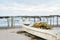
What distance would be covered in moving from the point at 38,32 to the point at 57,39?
4.94 meters

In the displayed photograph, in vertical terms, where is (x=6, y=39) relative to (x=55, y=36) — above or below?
below

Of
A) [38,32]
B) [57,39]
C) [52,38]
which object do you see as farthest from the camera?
[38,32]

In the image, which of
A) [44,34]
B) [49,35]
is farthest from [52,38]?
[44,34]

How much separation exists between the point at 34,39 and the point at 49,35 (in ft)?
12.9

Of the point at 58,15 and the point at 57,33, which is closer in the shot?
the point at 57,33

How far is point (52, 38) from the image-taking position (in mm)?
15219

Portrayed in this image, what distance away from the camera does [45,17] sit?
47500mm

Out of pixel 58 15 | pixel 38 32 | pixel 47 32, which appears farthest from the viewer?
pixel 58 15

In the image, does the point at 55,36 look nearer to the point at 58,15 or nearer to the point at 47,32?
the point at 47,32

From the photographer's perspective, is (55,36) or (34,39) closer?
(55,36)

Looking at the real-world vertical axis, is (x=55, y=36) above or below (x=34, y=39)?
above

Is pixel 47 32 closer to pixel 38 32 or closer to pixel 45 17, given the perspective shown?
pixel 38 32

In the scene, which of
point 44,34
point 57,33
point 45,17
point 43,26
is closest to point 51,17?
point 45,17

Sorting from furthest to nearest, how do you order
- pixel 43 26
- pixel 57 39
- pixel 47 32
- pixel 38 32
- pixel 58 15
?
1. pixel 58 15
2. pixel 43 26
3. pixel 38 32
4. pixel 47 32
5. pixel 57 39
